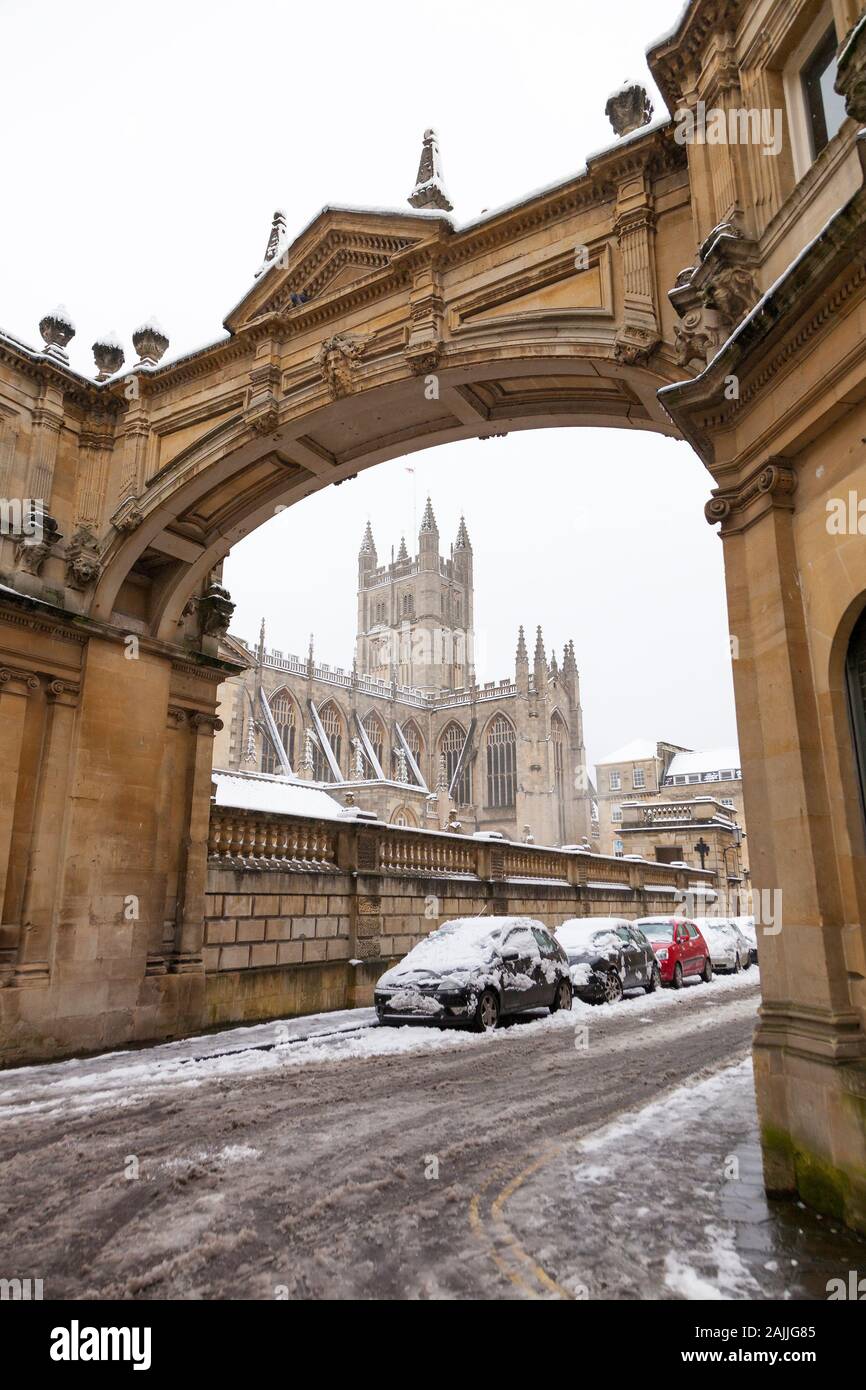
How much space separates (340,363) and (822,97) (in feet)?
18.6

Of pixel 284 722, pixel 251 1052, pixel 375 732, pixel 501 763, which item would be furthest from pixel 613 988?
pixel 501 763

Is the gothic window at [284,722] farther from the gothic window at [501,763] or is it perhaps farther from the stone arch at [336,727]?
the gothic window at [501,763]

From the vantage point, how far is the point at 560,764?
247ft

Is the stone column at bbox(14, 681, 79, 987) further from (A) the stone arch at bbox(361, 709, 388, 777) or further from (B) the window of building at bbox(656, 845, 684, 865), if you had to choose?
(A) the stone arch at bbox(361, 709, 388, 777)

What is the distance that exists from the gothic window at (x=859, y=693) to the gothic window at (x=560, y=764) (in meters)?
67.3

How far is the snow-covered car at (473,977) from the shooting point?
469 inches

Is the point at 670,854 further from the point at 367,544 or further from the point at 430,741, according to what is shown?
the point at 367,544

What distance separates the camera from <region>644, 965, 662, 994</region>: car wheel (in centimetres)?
1844

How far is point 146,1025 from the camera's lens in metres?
11.6

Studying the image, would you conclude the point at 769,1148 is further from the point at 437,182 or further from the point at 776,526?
the point at 437,182

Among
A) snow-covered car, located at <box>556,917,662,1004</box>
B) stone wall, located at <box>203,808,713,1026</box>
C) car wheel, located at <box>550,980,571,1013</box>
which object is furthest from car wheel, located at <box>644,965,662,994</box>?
car wheel, located at <box>550,980,571,1013</box>
